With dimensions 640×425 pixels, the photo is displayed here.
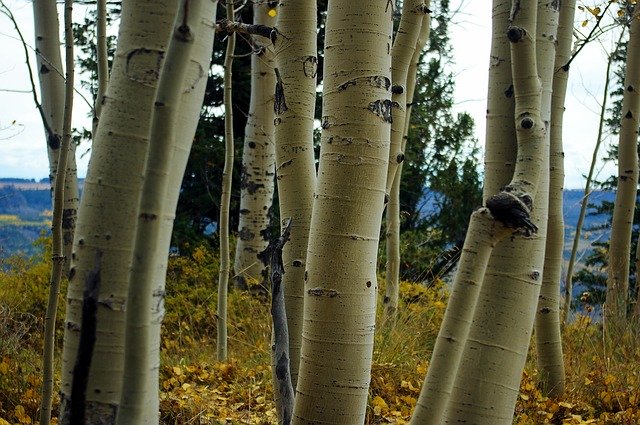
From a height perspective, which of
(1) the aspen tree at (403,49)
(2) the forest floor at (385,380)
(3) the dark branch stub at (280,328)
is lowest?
(2) the forest floor at (385,380)

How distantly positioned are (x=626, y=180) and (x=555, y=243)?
133 inches

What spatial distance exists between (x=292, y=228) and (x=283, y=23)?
2.77 ft

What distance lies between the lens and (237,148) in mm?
11609

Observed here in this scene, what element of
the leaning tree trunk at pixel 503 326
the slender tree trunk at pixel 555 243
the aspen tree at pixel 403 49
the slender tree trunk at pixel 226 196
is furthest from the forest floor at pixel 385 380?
the leaning tree trunk at pixel 503 326

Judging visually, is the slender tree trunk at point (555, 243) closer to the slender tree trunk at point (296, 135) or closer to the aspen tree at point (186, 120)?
the slender tree trunk at point (296, 135)

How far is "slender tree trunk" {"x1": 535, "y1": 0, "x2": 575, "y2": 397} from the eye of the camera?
3939 mm

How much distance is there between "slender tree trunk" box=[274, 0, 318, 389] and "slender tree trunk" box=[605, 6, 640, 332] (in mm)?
4818

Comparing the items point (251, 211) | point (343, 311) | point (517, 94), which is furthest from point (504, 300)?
point (251, 211)

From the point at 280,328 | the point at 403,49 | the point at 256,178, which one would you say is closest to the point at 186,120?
the point at 280,328

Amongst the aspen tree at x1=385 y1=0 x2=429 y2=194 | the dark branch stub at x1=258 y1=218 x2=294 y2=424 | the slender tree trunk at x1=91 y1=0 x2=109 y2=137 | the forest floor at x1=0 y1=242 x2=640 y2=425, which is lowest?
the forest floor at x1=0 y1=242 x2=640 y2=425

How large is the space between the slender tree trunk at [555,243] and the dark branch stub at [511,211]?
7.67 feet

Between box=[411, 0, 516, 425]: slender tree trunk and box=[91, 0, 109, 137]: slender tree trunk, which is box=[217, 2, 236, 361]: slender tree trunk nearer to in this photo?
box=[91, 0, 109, 137]: slender tree trunk

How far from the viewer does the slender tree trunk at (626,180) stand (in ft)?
22.8

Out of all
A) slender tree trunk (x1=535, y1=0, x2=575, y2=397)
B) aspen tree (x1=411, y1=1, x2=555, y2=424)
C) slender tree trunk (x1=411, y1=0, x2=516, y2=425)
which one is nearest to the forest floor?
slender tree trunk (x1=535, y1=0, x2=575, y2=397)
